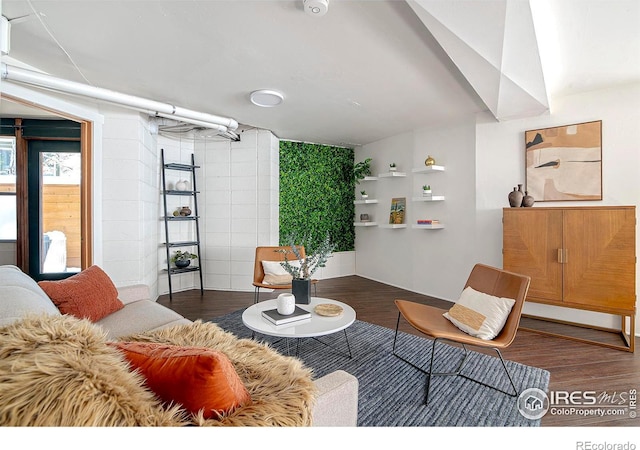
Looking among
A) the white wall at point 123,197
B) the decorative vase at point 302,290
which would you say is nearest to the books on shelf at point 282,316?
the decorative vase at point 302,290

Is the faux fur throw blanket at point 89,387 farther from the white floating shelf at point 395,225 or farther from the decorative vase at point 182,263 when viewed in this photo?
the white floating shelf at point 395,225

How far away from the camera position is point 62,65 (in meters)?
2.60

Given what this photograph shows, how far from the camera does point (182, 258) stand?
14.3 ft

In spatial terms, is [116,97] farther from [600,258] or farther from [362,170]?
[600,258]

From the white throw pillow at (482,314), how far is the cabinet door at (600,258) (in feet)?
4.18

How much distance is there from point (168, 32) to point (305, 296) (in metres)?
2.22

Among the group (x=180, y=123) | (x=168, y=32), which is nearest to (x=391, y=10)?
(x=168, y=32)

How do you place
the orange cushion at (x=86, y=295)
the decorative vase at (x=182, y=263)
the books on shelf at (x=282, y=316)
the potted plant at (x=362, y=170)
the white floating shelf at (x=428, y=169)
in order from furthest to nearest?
the potted plant at (x=362, y=170)
the decorative vase at (x=182, y=263)
the white floating shelf at (x=428, y=169)
the books on shelf at (x=282, y=316)
the orange cushion at (x=86, y=295)

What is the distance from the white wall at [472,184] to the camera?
288 cm

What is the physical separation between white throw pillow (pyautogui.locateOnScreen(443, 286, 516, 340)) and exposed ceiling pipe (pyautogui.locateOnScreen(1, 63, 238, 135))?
332 centimetres

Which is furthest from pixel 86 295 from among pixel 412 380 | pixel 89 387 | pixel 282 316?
pixel 412 380

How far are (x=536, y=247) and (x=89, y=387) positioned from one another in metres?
3.54

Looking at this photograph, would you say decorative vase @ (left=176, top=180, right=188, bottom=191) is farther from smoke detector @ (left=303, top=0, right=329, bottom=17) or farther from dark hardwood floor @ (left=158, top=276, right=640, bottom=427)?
smoke detector @ (left=303, top=0, right=329, bottom=17)
